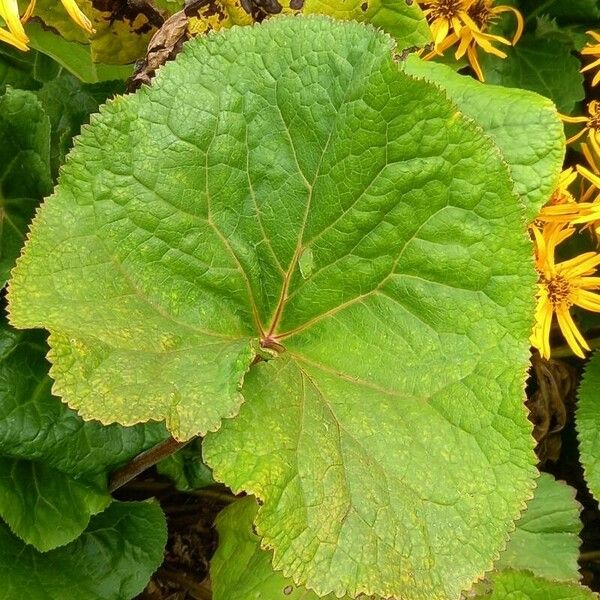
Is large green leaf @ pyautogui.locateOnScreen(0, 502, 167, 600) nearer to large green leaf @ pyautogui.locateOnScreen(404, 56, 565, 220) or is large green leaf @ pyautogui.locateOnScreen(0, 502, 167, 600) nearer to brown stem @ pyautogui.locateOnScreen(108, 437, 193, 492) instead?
brown stem @ pyautogui.locateOnScreen(108, 437, 193, 492)

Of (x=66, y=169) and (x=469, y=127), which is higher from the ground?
(x=469, y=127)

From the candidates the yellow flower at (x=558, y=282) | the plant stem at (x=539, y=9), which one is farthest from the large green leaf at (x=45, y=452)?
the plant stem at (x=539, y=9)

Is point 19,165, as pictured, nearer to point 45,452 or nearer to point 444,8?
point 45,452

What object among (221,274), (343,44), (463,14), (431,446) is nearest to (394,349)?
(431,446)

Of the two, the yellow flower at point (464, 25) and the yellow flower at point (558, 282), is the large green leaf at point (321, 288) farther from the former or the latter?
the yellow flower at point (464, 25)

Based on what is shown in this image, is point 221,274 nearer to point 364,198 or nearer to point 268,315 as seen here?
point 268,315

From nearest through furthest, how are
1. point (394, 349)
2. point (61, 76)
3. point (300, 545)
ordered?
point (300, 545) → point (394, 349) → point (61, 76)
